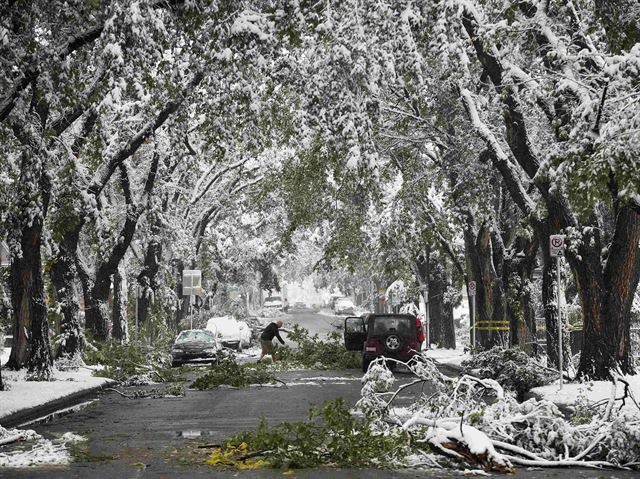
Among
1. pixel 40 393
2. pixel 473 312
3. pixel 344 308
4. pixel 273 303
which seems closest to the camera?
pixel 40 393

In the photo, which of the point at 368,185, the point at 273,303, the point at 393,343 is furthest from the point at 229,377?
the point at 273,303

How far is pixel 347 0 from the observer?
15.3 meters

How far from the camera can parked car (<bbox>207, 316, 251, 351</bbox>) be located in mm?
43844

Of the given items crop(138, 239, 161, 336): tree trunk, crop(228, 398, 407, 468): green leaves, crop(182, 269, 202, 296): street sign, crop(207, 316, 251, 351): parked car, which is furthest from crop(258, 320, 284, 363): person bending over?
crop(228, 398, 407, 468): green leaves

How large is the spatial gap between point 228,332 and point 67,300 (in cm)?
1726

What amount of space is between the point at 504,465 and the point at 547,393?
8.83 m

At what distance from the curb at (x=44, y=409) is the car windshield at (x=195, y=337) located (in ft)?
39.0

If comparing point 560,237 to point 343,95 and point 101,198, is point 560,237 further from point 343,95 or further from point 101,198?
point 101,198

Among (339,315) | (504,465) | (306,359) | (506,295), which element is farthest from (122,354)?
(339,315)

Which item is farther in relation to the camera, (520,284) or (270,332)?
(270,332)

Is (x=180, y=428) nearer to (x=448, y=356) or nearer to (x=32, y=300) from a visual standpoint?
(x=32, y=300)

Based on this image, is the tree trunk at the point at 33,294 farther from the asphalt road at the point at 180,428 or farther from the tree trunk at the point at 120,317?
the tree trunk at the point at 120,317

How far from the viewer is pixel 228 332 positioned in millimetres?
44656

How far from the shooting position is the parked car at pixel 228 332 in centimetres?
4384
